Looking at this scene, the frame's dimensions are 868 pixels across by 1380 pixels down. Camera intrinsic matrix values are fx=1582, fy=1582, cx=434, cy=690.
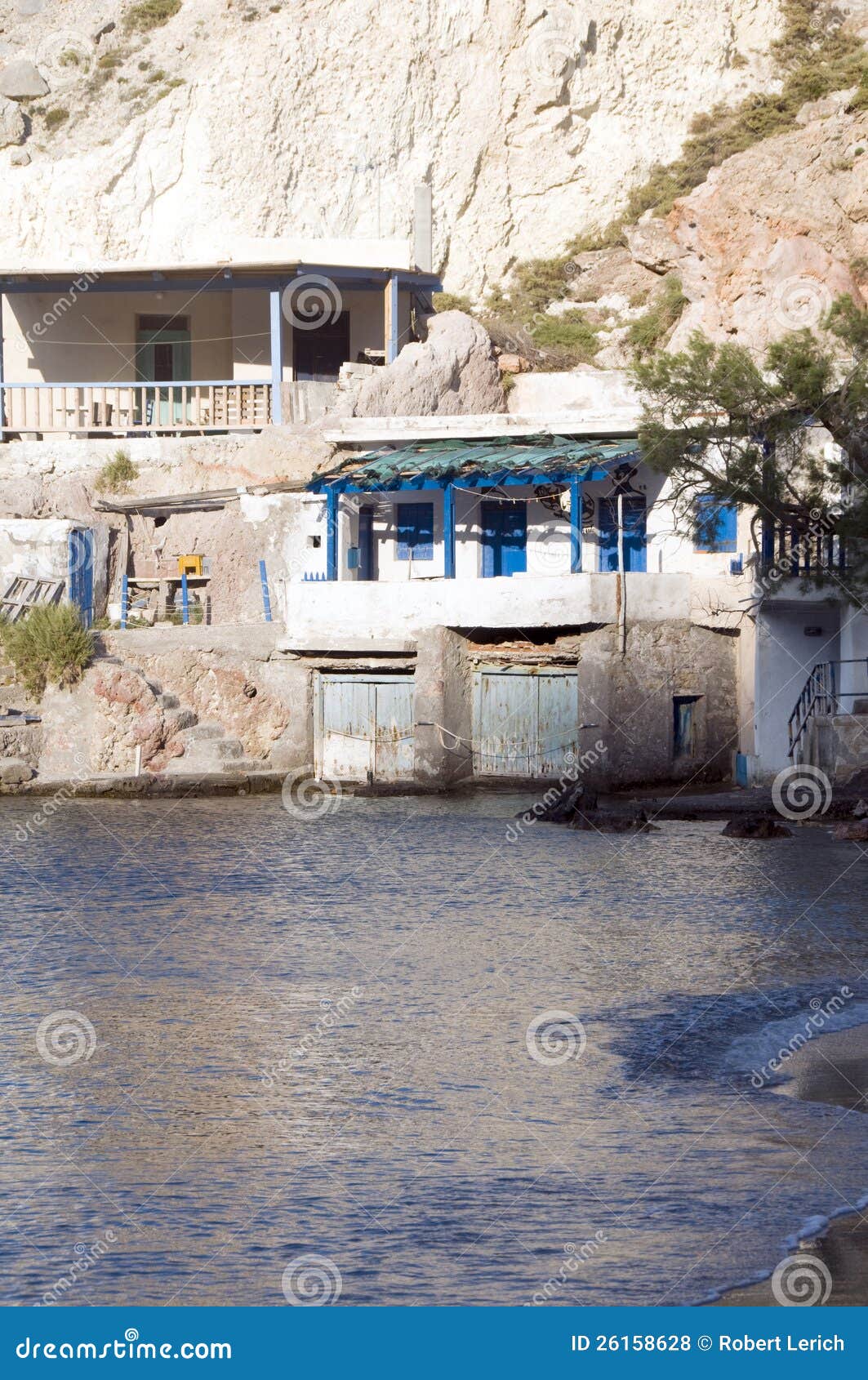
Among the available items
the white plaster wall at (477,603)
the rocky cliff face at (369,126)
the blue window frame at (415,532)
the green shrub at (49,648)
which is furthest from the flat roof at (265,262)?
the green shrub at (49,648)

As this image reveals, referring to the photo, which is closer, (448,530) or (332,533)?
(448,530)

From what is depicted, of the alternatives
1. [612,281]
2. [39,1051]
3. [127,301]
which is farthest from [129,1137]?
[612,281]

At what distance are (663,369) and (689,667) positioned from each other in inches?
253

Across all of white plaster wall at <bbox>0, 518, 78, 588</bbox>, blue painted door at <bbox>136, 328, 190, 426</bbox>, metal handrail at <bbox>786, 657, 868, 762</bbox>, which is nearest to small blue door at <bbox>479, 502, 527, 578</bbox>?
metal handrail at <bbox>786, 657, 868, 762</bbox>
